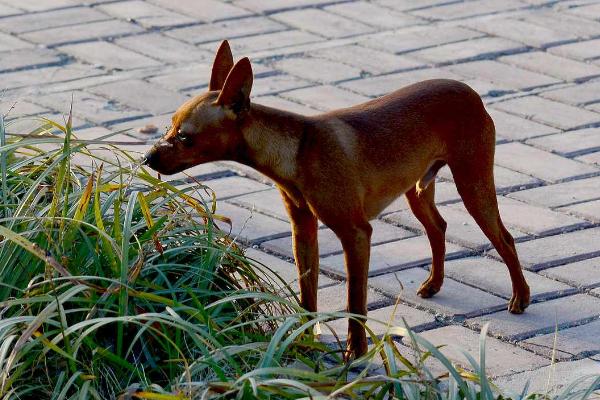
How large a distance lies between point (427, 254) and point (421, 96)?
3.47 ft

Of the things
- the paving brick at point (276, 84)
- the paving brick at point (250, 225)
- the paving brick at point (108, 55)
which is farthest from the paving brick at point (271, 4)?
the paving brick at point (250, 225)

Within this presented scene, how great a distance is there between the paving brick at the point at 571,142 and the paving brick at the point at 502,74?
0.77m

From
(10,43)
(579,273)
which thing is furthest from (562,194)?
(10,43)

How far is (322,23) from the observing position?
8.83 metres

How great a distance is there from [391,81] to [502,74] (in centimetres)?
72

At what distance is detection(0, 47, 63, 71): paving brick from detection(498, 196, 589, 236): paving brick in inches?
131

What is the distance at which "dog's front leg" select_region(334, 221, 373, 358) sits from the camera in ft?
14.4

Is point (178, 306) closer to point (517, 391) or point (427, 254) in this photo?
point (517, 391)

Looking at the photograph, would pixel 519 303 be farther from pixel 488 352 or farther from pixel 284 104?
pixel 284 104

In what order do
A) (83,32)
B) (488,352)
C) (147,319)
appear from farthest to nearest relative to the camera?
(83,32) → (488,352) → (147,319)

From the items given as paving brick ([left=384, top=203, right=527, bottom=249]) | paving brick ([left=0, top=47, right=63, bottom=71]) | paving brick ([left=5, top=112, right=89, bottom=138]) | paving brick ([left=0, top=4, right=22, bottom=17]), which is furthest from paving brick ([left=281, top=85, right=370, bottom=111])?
paving brick ([left=0, top=4, right=22, bottom=17])

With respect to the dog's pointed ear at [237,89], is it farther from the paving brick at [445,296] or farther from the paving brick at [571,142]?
the paving brick at [571,142]

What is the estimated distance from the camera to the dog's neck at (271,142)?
171 inches

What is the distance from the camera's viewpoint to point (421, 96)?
15.4 feet
